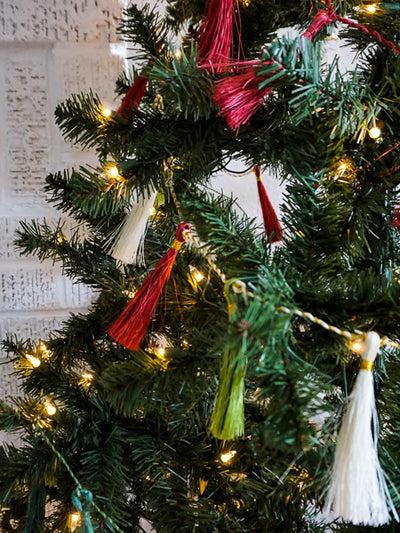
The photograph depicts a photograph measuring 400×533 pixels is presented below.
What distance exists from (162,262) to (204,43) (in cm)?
20

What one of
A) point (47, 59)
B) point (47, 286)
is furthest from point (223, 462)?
point (47, 59)

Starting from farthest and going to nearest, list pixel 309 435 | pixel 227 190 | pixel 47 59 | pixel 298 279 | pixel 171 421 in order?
pixel 227 190 → pixel 47 59 → pixel 171 421 → pixel 298 279 → pixel 309 435

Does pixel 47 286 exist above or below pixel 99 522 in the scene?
above

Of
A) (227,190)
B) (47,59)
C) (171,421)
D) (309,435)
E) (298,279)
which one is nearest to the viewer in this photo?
(309,435)

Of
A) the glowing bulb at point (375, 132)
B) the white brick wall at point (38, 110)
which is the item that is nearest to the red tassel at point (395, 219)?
the glowing bulb at point (375, 132)

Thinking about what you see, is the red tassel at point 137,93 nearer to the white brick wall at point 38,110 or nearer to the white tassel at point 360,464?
the white tassel at point 360,464

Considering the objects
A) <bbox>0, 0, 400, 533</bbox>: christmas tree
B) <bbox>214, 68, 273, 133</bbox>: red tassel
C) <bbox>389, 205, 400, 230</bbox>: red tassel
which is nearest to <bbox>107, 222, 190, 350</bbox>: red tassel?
<bbox>0, 0, 400, 533</bbox>: christmas tree

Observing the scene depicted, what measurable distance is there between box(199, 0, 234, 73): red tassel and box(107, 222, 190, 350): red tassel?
0.48ft

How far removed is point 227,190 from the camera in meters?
1.09

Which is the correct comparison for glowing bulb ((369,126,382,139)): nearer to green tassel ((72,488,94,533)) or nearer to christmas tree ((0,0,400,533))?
christmas tree ((0,0,400,533))

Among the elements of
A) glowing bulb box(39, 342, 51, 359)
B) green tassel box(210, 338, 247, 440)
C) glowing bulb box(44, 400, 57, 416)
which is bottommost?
green tassel box(210, 338, 247, 440)

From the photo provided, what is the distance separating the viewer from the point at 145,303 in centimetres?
45

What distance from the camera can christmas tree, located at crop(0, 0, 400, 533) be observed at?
337 mm

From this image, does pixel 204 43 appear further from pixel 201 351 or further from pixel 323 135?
pixel 201 351
